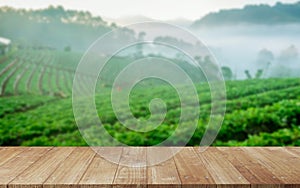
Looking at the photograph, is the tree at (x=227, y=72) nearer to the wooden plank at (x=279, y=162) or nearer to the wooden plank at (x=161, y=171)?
the wooden plank at (x=279, y=162)

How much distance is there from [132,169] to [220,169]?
Answer: 1.16ft

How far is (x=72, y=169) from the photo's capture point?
1.76 meters

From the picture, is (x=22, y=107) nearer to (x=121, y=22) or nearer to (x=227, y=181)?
(x=121, y=22)

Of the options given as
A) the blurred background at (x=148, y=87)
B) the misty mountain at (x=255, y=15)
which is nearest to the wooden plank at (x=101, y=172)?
the blurred background at (x=148, y=87)

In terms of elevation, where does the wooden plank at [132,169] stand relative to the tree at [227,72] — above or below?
below

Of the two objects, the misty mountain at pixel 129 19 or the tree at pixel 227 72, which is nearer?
the misty mountain at pixel 129 19

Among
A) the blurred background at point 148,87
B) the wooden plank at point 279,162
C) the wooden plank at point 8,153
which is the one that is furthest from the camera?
the blurred background at point 148,87

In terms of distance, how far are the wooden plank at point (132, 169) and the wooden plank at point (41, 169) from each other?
0.27 m

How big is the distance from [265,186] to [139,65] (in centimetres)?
86

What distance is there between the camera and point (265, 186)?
153 centimetres

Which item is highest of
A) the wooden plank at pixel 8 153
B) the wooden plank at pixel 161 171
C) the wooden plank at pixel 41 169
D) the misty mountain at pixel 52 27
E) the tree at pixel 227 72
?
the misty mountain at pixel 52 27

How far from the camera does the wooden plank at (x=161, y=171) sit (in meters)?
1.54

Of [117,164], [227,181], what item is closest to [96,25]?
[117,164]

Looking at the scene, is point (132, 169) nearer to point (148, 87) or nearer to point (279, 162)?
point (279, 162)
